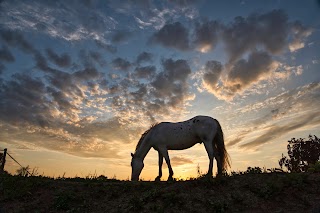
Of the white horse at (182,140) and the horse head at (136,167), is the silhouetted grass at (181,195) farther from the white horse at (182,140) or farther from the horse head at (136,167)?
the horse head at (136,167)

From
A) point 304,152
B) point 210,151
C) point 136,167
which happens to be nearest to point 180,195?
point 210,151

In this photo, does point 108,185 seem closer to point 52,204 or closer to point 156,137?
point 52,204

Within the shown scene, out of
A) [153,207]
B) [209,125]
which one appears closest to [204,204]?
[153,207]

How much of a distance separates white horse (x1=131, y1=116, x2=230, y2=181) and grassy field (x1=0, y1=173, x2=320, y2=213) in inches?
117

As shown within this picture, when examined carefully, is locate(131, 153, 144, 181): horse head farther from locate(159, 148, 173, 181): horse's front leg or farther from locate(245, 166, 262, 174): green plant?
locate(245, 166, 262, 174): green plant

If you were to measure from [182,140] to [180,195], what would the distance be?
534 centimetres

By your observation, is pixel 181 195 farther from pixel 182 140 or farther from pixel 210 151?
pixel 182 140

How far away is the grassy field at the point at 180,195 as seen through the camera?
28.8 feet

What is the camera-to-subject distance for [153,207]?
29.5 ft

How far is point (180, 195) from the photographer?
31.1 feet

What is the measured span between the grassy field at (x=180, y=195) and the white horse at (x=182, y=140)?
297 cm

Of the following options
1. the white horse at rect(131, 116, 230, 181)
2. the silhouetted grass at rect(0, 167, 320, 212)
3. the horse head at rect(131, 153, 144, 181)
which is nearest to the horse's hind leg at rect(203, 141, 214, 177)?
the white horse at rect(131, 116, 230, 181)

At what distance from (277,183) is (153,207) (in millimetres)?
4271

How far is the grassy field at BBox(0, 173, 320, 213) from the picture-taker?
879cm
